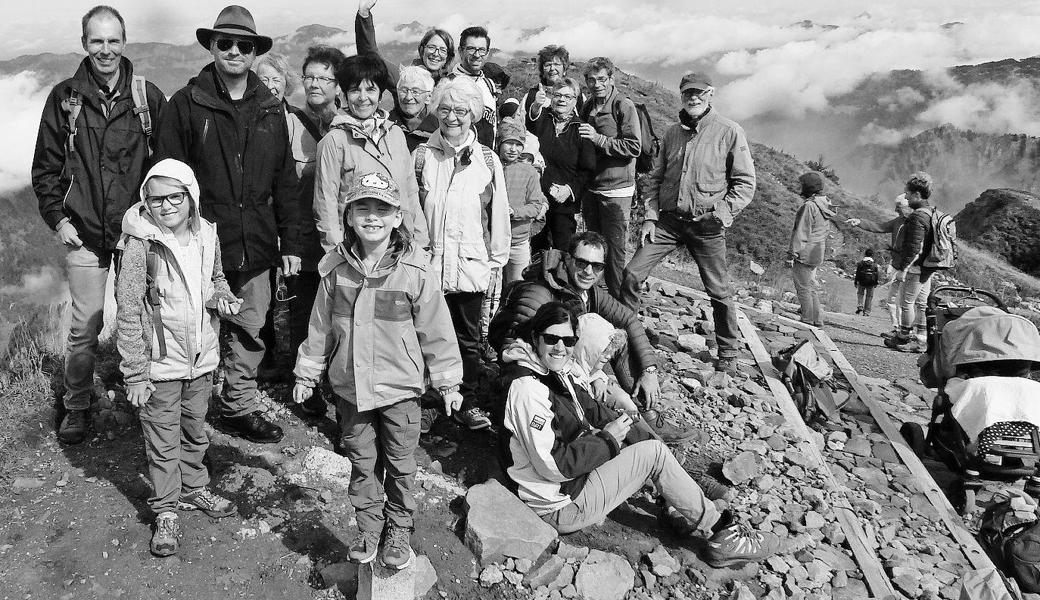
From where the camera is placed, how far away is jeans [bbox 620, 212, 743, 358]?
5.90 metres

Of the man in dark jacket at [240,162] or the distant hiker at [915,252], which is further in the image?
the distant hiker at [915,252]

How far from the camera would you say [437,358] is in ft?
10.7

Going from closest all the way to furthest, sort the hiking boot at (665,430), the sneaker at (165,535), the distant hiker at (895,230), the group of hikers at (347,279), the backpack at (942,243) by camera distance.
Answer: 1. the group of hikers at (347,279)
2. the sneaker at (165,535)
3. the hiking boot at (665,430)
4. the backpack at (942,243)
5. the distant hiker at (895,230)

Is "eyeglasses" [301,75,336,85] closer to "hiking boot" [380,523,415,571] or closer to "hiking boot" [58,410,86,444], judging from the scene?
"hiking boot" [58,410,86,444]

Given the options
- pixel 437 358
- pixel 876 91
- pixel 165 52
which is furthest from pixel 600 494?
pixel 876 91

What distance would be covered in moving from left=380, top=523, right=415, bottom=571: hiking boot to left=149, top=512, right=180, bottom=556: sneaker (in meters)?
1.20

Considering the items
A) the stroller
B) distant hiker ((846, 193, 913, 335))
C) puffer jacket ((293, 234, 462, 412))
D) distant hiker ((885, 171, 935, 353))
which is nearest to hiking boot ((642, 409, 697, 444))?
the stroller

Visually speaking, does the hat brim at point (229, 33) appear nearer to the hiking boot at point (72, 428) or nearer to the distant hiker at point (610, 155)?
the hiking boot at point (72, 428)

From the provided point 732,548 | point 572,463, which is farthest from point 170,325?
point 732,548

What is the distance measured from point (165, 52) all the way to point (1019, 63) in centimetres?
15239

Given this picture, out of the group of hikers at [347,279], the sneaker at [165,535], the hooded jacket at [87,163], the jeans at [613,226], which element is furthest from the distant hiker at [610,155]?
the sneaker at [165,535]

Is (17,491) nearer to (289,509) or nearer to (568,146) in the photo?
(289,509)

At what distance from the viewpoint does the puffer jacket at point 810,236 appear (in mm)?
9031

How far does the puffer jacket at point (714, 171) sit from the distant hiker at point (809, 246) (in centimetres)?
375
